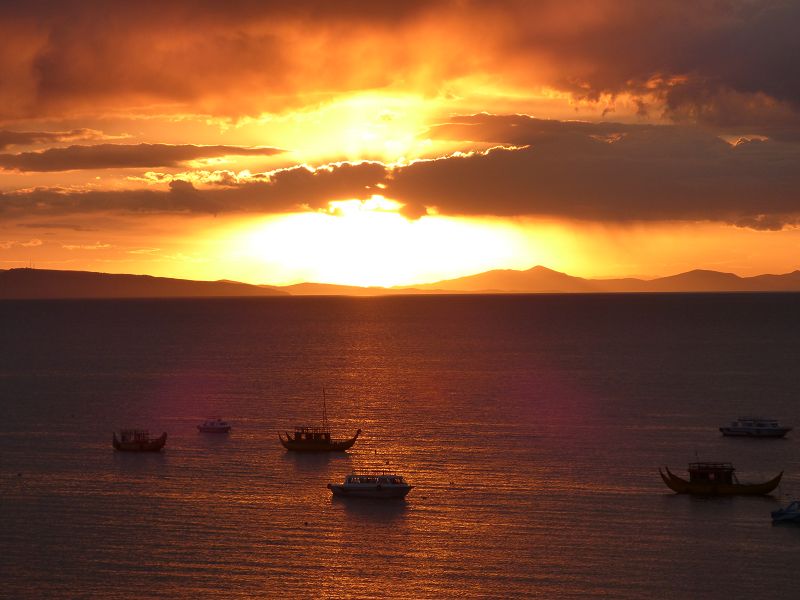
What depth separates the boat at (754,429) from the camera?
113 meters

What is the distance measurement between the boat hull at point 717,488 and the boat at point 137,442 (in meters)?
49.4

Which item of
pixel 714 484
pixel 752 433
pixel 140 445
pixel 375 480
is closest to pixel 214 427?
pixel 140 445

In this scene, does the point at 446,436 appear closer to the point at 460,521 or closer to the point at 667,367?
the point at 460,521

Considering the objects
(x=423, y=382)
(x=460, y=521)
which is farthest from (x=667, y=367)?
(x=460, y=521)

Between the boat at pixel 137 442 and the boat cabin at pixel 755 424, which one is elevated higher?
the boat at pixel 137 442

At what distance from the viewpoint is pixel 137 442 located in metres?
105

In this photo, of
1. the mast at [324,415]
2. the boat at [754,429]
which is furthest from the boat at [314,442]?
the boat at [754,429]

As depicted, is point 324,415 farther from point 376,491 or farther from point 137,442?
point 376,491

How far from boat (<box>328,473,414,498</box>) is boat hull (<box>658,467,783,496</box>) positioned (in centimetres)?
2117

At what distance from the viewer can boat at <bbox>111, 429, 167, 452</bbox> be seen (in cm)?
10425

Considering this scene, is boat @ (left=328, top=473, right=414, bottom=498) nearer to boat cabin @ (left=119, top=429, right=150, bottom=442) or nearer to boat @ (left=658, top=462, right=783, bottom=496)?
boat @ (left=658, top=462, right=783, bottom=496)

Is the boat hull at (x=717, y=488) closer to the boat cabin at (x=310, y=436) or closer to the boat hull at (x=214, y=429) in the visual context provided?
the boat cabin at (x=310, y=436)

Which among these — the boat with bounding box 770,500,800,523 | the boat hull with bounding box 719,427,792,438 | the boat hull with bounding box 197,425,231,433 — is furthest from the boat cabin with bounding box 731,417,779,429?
the boat hull with bounding box 197,425,231,433

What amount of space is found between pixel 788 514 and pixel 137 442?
199 ft
